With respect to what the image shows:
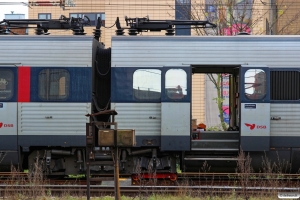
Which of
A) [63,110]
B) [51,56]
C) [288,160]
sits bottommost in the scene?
[288,160]

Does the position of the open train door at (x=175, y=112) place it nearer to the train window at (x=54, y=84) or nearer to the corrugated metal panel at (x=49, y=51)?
the corrugated metal panel at (x=49, y=51)

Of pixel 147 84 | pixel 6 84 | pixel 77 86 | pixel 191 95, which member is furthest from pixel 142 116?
pixel 6 84

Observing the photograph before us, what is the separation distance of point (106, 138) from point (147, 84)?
488cm

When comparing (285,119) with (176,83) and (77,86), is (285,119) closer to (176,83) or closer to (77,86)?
(176,83)

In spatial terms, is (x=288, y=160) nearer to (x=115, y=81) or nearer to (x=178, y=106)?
(x=178, y=106)

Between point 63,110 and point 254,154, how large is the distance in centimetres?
494

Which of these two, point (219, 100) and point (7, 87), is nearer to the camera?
point (7, 87)

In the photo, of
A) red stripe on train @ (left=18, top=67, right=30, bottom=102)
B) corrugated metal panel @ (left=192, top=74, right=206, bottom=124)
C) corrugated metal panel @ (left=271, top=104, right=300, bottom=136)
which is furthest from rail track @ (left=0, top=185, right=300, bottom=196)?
corrugated metal panel @ (left=192, top=74, right=206, bottom=124)

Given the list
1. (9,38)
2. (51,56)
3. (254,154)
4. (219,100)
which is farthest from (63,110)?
(219,100)

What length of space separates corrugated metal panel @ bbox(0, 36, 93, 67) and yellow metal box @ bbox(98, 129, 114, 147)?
5.02m

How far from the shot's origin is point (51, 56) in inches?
589

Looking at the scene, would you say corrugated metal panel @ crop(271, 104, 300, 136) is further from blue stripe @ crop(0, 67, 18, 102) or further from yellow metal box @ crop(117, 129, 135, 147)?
blue stripe @ crop(0, 67, 18, 102)

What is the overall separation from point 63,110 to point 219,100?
9.10 metres

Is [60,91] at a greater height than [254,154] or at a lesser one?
greater
